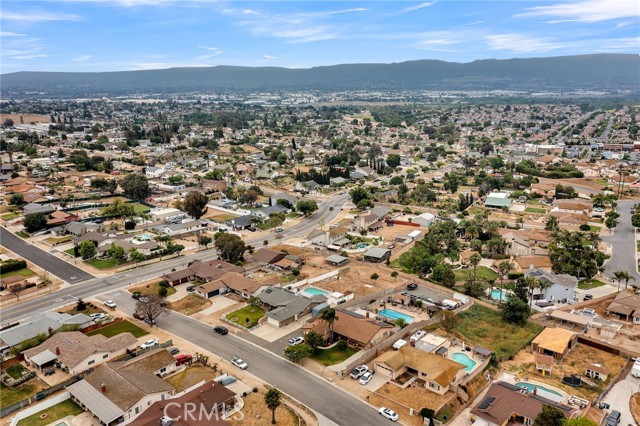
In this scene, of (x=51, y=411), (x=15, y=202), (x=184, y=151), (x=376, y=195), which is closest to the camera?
(x=51, y=411)

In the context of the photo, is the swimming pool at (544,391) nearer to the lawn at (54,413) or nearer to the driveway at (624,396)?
the driveway at (624,396)

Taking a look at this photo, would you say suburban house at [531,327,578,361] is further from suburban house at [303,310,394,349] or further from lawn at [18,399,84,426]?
lawn at [18,399,84,426]

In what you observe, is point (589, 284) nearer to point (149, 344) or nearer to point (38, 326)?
point (149, 344)

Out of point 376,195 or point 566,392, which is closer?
point 566,392

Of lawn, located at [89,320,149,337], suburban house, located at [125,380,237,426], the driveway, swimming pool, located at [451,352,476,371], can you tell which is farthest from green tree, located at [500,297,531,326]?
lawn, located at [89,320,149,337]

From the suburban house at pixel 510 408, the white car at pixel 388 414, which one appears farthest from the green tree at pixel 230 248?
the suburban house at pixel 510 408

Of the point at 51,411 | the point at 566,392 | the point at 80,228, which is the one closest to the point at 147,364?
the point at 51,411

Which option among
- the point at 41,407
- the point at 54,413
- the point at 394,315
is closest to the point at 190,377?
the point at 54,413

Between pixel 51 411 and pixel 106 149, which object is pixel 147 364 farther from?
pixel 106 149
